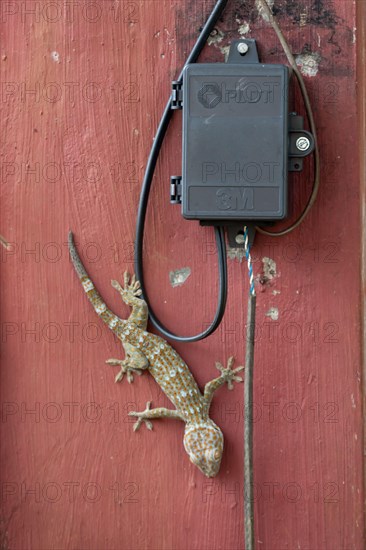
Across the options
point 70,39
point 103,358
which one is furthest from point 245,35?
point 103,358

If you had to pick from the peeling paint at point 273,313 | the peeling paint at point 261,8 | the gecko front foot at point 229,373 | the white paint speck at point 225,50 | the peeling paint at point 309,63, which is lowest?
the gecko front foot at point 229,373

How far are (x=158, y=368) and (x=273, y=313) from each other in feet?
0.74

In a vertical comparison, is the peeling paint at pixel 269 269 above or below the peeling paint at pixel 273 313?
above

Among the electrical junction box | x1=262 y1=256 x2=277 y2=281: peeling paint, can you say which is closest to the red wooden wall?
x1=262 y1=256 x2=277 y2=281: peeling paint

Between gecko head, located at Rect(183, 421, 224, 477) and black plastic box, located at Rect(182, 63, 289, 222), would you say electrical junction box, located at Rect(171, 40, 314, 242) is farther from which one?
gecko head, located at Rect(183, 421, 224, 477)

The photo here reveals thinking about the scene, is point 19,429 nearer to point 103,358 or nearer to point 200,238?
point 103,358

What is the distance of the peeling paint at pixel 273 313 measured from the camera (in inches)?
44.6

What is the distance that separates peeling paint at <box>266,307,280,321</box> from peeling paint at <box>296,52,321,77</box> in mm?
415

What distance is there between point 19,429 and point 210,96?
67cm

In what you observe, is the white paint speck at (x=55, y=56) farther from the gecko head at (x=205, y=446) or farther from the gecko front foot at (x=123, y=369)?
the gecko head at (x=205, y=446)

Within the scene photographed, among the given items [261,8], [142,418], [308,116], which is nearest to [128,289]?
[142,418]

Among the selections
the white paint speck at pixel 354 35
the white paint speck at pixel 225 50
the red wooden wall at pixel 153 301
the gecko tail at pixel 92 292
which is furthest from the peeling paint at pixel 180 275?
the white paint speck at pixel 354 35

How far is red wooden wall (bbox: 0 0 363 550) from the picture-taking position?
44.2 inches

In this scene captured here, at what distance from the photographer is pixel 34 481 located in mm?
1149
